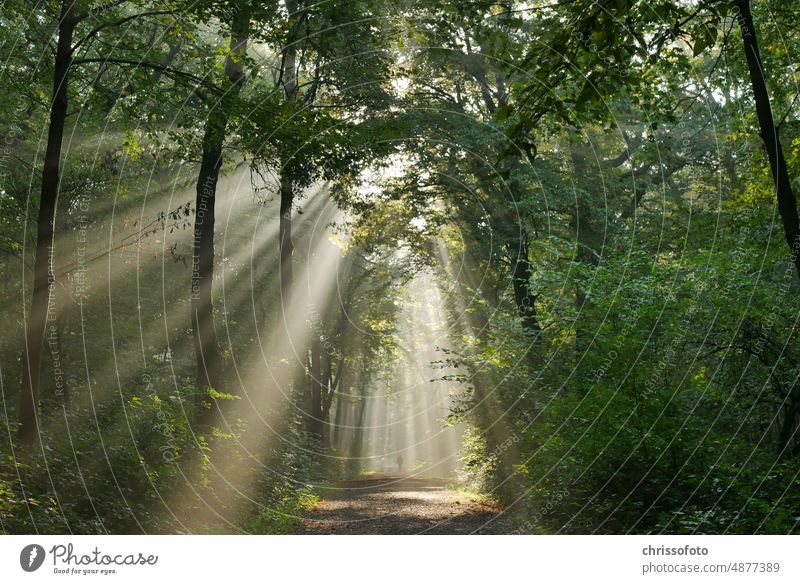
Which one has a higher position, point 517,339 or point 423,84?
point 423,84

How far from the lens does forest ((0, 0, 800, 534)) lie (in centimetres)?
920

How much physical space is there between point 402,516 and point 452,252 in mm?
14371

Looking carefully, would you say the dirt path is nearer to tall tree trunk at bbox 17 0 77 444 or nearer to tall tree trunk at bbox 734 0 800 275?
tall tree trunk at bbox 17 0 77 444

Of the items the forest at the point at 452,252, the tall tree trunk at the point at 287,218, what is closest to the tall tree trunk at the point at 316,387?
the forest at the point at 452,252

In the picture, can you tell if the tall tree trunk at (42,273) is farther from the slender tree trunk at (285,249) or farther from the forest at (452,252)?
the slender tree trunk at (285,249)

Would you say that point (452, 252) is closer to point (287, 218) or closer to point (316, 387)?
point (287, 218)

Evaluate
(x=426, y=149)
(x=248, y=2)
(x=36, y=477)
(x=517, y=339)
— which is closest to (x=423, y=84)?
(x=426, y=149)

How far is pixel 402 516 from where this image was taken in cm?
1506

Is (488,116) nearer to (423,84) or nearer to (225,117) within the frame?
(423,84)

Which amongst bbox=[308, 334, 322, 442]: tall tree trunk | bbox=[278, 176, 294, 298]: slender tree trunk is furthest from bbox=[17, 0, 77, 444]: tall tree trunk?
bbox=[308, 334, 322, 442]: tall tree trunk

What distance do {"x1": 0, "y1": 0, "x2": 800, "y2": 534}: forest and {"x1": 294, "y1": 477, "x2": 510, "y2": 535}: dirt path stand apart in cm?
16

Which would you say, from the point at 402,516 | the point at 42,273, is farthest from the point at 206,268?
the point at 402,516

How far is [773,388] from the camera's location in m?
11.7

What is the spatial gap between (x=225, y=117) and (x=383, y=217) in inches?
550
